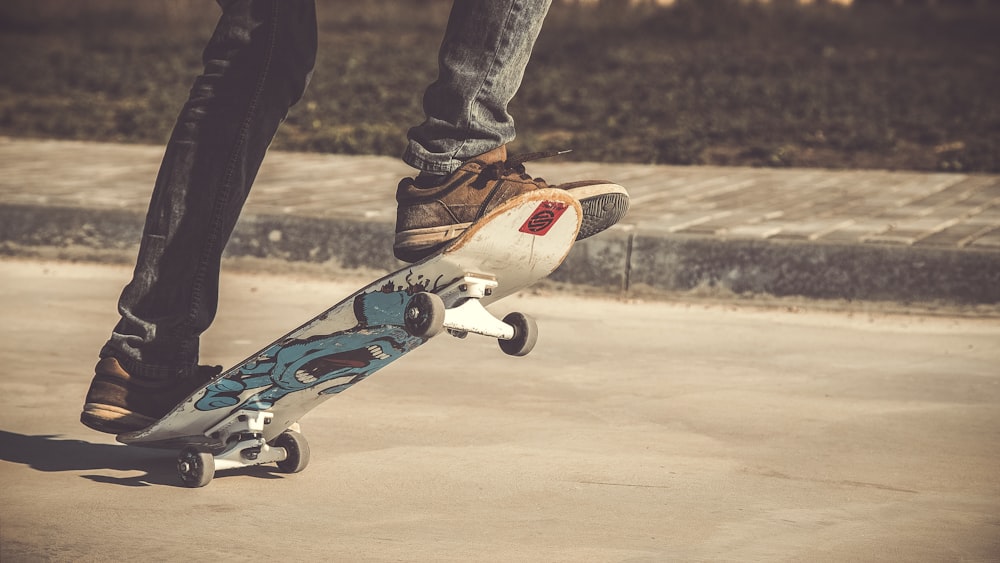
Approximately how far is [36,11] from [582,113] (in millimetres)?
9735

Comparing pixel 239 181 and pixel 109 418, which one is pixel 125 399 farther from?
pixel 239 181

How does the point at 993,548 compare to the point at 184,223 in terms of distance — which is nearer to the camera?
the point at 993,548

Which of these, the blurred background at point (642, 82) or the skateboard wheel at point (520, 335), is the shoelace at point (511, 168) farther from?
the blurred background at point (642, 82)

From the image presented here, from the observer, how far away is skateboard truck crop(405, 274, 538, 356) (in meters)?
2.71

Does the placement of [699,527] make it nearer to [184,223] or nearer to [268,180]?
[184,223]

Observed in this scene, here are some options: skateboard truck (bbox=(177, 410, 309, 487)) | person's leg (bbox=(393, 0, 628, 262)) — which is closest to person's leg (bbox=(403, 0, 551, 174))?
person's leg (bbox=(393, 0, 628, 262))

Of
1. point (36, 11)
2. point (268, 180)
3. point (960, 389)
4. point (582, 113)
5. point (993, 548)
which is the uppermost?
point (36, 11)

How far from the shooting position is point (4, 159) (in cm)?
775

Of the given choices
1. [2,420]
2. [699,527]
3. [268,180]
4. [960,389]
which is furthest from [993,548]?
[268,180]

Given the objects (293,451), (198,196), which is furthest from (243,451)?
(198,196)

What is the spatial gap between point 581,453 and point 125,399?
1.09 metres

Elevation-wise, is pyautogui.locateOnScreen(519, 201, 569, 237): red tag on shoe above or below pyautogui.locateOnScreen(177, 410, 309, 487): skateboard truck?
above

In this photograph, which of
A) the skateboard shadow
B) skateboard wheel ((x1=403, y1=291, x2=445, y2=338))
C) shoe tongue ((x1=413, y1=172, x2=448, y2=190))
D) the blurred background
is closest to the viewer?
skateboard wheel ((x1=403, y1=291, x2=445, y2=338))

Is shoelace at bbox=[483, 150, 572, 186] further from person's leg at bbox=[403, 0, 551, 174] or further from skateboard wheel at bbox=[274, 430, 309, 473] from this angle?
skateboard wheel at bbox=[274, 430, 309, 473]
